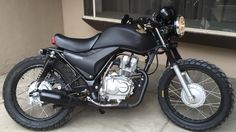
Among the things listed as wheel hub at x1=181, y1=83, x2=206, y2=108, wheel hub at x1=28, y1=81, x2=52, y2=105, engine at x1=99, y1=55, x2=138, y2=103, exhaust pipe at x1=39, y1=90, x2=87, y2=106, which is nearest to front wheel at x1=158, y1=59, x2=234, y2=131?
wheel hub at x1=181, y1=83, x2=206, y2=108

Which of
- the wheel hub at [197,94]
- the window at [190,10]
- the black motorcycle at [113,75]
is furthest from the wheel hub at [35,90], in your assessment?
the window at [190,10]

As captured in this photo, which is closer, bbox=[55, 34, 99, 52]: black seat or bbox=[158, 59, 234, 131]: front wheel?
bbox=[158, 59, 234, 131]: front wheel

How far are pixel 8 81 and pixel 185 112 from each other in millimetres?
1764

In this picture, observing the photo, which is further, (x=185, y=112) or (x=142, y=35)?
(x=185, y=112)

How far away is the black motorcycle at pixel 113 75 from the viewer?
9.62ft

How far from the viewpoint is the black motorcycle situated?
115 inches

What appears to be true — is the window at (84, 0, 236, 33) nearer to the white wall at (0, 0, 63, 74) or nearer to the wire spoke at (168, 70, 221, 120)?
the white wall at (0, 0, 63, 74)

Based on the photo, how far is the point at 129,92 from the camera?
3018mm

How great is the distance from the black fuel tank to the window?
1.36 meters

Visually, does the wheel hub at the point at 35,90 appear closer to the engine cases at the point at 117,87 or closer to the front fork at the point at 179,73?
the engine cases at the point at 117,87

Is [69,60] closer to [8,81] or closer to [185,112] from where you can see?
[8,81]

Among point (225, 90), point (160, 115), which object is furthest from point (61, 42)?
point (225, 90)

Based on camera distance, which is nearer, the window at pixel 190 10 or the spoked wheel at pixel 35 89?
the spoked wheel at pixel 35 89

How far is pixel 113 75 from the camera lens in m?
3.03
